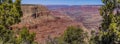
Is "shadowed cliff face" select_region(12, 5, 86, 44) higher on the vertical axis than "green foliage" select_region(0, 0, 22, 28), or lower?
lower

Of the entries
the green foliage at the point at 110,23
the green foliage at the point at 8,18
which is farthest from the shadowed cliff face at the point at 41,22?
the green foliage at the point at 110,23

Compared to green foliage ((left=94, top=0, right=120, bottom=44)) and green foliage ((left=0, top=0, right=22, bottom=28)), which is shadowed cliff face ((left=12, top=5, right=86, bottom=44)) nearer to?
green foliage ((left=0, top=0, right=22, bottom=28))

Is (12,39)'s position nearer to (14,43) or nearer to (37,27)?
(14,43)

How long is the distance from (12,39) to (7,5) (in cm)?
351

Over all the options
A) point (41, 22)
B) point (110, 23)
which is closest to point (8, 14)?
point (110, 23)

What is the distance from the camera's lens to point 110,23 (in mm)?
32344

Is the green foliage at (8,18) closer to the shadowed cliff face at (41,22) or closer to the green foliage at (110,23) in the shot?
the green foliage at (110,23)

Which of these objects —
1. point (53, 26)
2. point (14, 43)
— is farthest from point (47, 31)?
point (14, 43)

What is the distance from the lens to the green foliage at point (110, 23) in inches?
1245

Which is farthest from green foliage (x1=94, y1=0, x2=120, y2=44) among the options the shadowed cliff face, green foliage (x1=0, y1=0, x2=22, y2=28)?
the shadowed cliff face

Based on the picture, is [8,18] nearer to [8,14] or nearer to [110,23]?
[8,14]

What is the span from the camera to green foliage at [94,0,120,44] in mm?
31623

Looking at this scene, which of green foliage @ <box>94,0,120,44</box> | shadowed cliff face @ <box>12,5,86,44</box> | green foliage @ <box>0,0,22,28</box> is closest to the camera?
green foliage @ <box>94,0,120,44</box>

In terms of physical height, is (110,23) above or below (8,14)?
below
